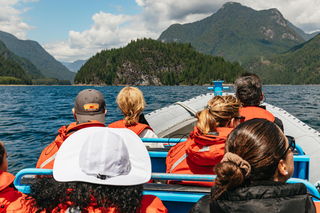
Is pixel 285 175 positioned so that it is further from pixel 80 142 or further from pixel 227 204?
pixel 80 142

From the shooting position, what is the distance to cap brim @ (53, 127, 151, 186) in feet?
3.87

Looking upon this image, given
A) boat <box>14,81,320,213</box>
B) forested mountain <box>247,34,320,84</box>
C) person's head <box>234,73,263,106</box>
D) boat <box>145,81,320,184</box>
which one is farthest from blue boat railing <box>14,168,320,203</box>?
forested mountain <box>247,34,320,84</box>

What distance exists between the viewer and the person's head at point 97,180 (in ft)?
3.80

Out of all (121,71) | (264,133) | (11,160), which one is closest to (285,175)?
(264,133)

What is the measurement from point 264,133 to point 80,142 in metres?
0.96

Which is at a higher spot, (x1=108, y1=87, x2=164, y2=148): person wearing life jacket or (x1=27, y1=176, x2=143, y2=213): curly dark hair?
(x1=108, y1=87, x2=164, y2=148): person wearing life jacket

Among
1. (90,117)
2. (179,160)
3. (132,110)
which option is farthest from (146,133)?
(179,160)

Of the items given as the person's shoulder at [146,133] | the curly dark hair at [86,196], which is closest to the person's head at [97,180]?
the curly dark hair at [86,196]

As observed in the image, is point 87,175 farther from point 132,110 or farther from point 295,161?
point 295,161

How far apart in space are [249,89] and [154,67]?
13900 cm

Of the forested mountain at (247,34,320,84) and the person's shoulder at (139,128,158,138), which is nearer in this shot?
the person's shoulder at (139,128,158,138)

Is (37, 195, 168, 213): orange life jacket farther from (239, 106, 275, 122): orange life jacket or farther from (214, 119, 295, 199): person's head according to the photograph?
(239, 106, 275, 122): orange life jacket

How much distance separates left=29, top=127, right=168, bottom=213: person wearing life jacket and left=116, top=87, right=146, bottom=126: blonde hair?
144 cm

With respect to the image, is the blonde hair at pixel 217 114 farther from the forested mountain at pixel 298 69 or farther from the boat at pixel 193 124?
the forested mountain at pixel 298 69
